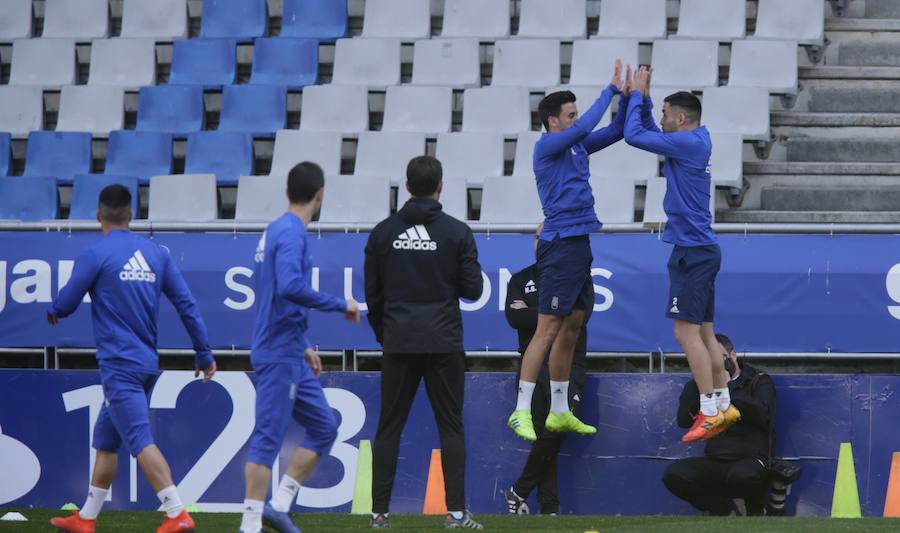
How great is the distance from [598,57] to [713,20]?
4.43ft

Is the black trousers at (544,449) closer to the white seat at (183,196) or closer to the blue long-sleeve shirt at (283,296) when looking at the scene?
the blue long-sleeve shirt at (283,296)

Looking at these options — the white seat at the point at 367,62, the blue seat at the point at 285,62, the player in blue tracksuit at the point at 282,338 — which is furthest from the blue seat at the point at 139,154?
the player in blue tracksuit at the point at 282,338

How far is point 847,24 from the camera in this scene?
49.0 feet

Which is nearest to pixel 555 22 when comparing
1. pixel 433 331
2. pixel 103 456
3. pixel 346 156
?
pixel 346 156

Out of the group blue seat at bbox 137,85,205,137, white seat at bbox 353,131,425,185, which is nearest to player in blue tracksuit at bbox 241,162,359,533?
white seat at bbox 353,131,425,185

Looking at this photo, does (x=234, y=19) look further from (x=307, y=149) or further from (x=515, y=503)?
(x=515, y=503)

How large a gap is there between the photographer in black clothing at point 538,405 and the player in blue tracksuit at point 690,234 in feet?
4.17

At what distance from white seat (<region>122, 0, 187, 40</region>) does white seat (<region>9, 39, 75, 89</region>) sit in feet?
2.24

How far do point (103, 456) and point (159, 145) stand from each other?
6409mm

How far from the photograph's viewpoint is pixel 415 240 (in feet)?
27.3

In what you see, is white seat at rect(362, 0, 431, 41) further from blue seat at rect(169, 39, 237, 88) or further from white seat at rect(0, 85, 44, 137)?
white seat at rect(0, 85, 44, 137)

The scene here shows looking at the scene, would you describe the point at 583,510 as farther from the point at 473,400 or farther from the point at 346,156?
the point at 346,156

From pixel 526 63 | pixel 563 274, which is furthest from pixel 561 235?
pixel 526 63

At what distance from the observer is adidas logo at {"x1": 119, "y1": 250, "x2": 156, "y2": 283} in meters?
7.96
